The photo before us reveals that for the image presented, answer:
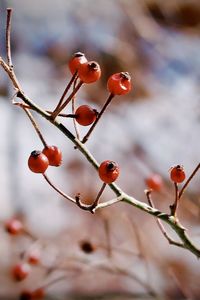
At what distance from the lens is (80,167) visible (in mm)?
4918

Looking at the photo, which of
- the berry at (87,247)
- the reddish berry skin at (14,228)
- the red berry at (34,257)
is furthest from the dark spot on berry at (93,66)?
the red berry at (34,257)

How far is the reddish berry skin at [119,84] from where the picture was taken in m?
0.95

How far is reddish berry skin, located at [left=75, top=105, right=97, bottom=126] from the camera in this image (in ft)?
3.12

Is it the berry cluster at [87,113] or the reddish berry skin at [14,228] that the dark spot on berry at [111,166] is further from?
the reddish berry skin at [14,228]

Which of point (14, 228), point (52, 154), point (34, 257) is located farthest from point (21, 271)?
point (52, 154)

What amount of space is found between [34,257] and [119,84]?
39.3 inches

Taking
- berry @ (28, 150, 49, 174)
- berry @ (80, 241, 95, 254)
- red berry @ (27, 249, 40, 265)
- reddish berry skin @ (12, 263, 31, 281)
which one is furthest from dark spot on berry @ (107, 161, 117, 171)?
reddish berry skin @ (12, 263, 31, 281)

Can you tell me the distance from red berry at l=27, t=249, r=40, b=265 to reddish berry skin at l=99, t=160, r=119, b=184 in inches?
36.1

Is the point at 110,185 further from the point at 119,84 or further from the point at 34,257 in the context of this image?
the point at 34,257

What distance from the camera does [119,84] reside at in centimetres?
95

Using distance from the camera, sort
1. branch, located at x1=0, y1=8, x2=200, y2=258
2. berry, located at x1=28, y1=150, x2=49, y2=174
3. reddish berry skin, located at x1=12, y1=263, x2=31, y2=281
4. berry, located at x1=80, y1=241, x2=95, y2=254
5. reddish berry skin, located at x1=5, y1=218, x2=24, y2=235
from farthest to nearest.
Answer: reddish berry skin, located at x1=12, y1=263, x2=31, y2=281 → reddish berry skin, located at x1=5, y1=218, x2=24, y2=235 → berry, located at x1=80, y1=241, x2=95, y2=254 → berry, located at x1=28, y1=150, x2=49, y2=174 → branch, located at x1=0, y1=8, x2=200, y2=258

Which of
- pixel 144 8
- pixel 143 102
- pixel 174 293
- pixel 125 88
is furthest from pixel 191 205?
pixel 143 102

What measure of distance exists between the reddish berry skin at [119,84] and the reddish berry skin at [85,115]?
0.05m

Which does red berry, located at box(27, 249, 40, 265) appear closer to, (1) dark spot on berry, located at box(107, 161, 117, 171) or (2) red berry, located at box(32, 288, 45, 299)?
(2) red berry, located at box(32, 288, 45, 299)
